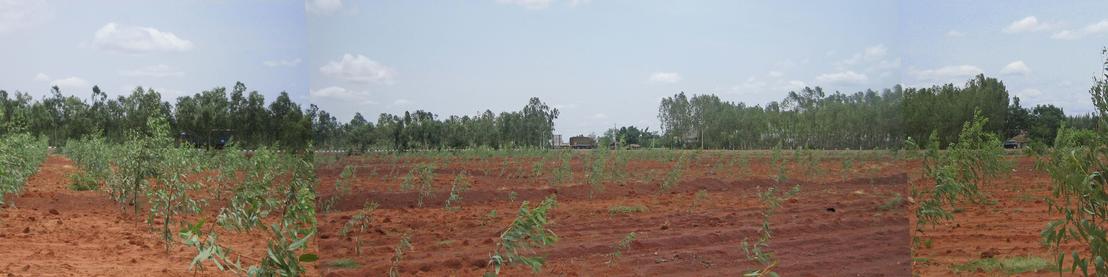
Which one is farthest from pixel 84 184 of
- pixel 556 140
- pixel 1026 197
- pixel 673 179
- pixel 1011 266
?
pixel 1026 197

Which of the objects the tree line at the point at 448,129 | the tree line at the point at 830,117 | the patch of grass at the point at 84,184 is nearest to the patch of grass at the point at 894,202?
the tree line at the point at 830,117

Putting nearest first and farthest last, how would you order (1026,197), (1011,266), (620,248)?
(620,248), (1011,266), (1026,197)

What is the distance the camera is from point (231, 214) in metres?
2.93

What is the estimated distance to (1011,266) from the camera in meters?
5.80

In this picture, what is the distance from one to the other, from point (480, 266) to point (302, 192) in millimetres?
2430

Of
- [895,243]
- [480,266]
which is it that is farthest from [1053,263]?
[480,266]

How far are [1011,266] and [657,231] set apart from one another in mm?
2411

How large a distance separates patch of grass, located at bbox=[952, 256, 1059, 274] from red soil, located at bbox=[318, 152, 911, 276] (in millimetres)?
914

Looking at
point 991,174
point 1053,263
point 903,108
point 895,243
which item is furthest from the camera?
point 991,174

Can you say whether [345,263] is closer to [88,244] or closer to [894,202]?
[894,202]

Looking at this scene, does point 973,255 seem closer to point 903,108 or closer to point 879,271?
point 879,271

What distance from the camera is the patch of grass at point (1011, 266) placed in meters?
5.66

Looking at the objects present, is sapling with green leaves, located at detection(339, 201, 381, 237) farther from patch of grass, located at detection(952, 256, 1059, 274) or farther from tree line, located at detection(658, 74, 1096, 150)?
patch of grass, located at detection(952, 256, 1059, 274)

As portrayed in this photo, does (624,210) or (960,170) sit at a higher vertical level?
(960,170)
